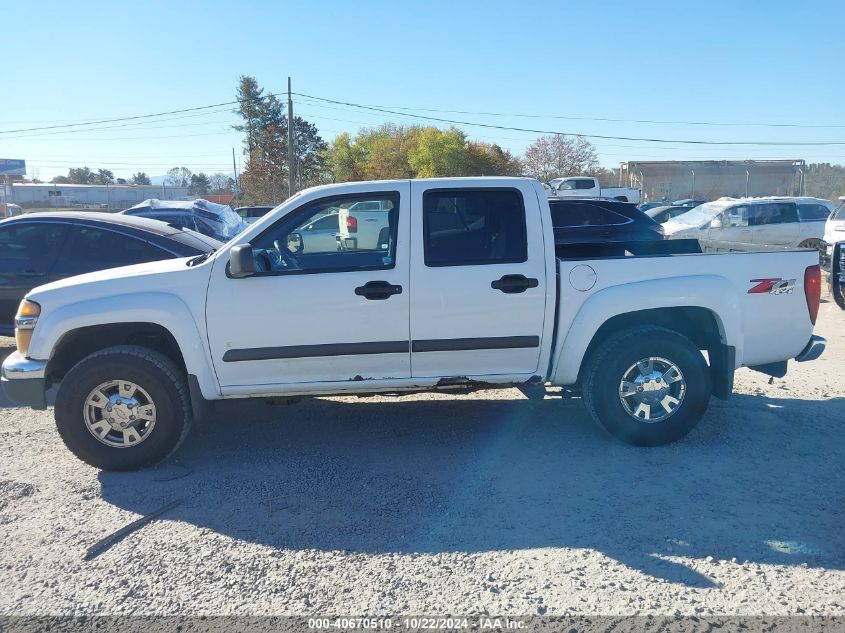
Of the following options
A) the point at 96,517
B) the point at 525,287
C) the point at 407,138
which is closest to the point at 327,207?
the point at 525,287

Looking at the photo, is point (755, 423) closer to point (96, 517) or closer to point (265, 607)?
point (265, 607)

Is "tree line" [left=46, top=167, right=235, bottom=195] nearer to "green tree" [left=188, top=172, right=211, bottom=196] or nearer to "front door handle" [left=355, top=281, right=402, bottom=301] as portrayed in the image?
"green tree" [left=188, top=172, right=211, bottom=196]

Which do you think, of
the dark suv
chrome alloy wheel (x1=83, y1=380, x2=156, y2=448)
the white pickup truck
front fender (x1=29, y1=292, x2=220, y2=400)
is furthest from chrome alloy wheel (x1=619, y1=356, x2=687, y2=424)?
the dark suv

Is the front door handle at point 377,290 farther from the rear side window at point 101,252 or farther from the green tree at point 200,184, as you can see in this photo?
the green tree at point 200,184

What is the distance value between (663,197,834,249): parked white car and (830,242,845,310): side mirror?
530 centimetres

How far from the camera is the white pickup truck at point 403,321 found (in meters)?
4.70

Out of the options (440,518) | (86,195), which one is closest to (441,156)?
(86,195)

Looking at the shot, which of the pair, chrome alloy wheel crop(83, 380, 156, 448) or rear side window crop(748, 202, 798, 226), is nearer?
chrome alloy wheel crop(83, 380, 156, 448)

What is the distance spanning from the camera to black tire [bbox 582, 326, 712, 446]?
194 inches

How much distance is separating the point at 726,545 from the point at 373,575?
6.28ft

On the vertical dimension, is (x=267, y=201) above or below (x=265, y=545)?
above

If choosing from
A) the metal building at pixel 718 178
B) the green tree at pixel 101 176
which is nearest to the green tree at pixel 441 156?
the metal building at pixel 718 178

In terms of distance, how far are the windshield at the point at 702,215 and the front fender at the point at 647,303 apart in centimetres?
1294

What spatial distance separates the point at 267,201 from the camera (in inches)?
2138
